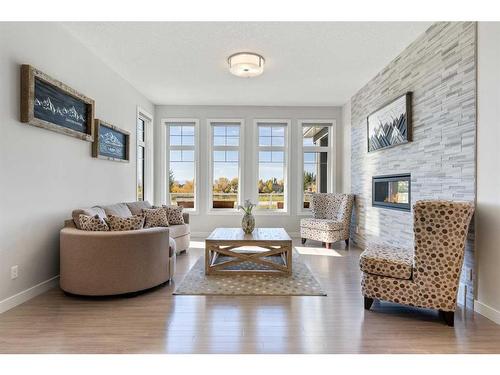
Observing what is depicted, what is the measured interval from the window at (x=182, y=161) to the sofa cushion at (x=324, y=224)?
2528 millimetres

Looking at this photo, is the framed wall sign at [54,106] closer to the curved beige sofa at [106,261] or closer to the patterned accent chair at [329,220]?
the curved beige sofa at [106,261]

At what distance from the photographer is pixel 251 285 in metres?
3.20

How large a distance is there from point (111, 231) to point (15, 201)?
0.83 metres

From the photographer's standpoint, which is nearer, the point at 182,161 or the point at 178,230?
the point at 178,230

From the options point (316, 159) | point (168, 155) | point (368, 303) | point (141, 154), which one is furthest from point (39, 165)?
point (316, 159)

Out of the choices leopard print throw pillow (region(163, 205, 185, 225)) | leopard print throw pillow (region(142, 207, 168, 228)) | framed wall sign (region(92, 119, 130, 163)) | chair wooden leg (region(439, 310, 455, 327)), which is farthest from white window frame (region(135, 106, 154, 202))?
chair wooden leg (region(439, 310, 455, 327))

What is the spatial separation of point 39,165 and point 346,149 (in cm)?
520

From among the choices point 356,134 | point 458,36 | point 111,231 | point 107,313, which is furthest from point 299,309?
point 356,134

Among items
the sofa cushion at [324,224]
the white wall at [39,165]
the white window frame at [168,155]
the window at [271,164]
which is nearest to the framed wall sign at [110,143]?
the white wall at [39,165]

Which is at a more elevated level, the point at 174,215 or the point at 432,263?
the point at 174,215

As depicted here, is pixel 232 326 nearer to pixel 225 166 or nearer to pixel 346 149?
pixel 225 166

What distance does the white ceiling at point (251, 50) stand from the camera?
3166 mm

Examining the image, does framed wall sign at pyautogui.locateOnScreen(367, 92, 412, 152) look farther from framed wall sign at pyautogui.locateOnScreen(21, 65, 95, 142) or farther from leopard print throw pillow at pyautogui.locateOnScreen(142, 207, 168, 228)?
framed wall sign at pyautogui.locateOnScreen(21, 65, 95, 142)

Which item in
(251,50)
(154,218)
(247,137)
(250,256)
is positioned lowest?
(250,256)
